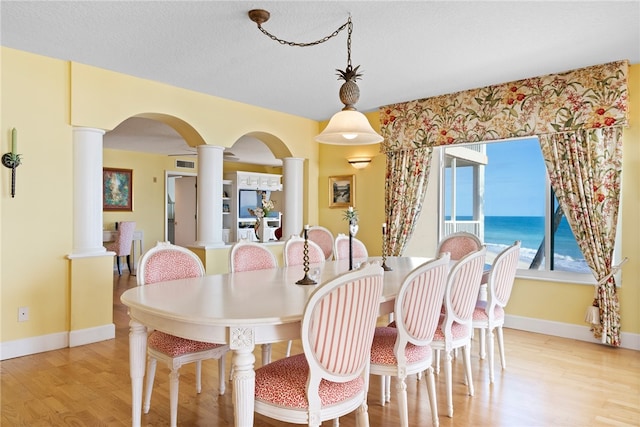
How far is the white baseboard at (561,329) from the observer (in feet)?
12.2

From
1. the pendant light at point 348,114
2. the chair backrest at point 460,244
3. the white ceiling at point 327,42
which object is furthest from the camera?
the chair backrest at point 460,244

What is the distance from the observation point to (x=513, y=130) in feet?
14.1

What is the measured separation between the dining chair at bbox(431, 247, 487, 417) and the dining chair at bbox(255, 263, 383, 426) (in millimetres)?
870

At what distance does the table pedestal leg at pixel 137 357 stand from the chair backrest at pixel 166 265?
1.38 ft

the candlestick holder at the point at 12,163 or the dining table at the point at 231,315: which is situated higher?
the candlestick holder at the point at 12,163

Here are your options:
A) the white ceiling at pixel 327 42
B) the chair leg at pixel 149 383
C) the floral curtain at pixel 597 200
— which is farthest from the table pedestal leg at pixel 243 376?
the floral curtain at pixel 597 200

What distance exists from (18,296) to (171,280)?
177cm

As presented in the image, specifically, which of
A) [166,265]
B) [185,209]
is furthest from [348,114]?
[185,209]

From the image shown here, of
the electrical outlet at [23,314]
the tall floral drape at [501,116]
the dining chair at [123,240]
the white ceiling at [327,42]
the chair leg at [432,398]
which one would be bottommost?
the chair leg at [432,398]

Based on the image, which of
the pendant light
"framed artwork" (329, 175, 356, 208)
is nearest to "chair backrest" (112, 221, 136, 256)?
"framed artwork" (329, 175, 356, 208)

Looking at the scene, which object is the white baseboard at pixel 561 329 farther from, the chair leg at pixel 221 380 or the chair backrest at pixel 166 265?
the chair backrest at pixel 166 265

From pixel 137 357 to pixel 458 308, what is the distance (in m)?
1.83

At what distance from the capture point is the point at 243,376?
162 centimetres

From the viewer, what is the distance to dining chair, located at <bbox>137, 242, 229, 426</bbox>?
223cm
